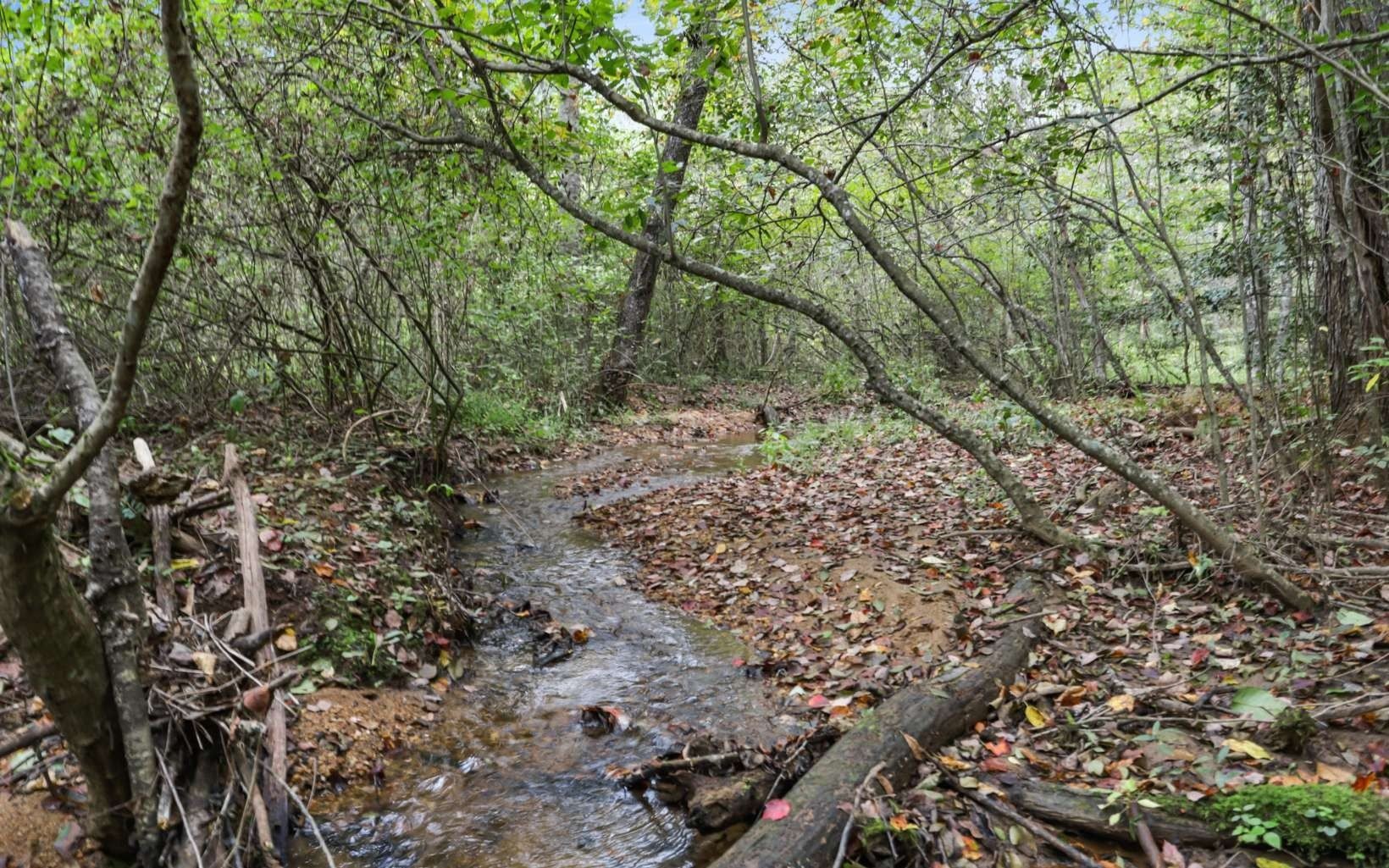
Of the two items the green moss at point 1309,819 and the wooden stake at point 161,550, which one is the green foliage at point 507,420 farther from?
the green moss at point 1309,819

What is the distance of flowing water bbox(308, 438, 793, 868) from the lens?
11.6 ft

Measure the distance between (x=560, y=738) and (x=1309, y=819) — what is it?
3565mm

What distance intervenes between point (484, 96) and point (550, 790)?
501 cm

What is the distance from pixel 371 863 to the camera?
11.2 feet

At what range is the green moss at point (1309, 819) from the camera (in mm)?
2600

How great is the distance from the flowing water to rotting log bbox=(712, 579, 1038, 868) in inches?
23.9

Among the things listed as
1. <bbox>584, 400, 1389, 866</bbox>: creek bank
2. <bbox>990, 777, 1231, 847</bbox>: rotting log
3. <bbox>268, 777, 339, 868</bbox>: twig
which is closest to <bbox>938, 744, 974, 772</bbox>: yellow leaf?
<bbox>584, 400, 1389, 866</bbox>: creek bank

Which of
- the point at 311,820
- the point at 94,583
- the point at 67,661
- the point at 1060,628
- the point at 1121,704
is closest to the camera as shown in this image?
the point at 311,820

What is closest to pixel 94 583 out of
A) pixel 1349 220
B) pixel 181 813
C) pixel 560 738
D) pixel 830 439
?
pixel 181 813

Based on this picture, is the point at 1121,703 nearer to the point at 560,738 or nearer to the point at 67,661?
the point at 560,738

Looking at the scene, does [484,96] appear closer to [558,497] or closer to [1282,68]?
[558,497]

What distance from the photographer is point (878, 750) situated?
11.7 feet

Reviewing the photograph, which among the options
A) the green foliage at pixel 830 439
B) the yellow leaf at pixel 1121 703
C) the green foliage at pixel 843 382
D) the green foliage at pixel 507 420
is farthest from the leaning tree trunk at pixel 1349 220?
the green foliage at pixel 843 382

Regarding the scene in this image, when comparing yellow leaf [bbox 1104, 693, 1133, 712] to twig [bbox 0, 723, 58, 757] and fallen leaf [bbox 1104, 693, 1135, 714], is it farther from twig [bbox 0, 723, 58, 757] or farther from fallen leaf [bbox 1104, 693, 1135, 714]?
twig [bbox 0, 723, 58, 757]
